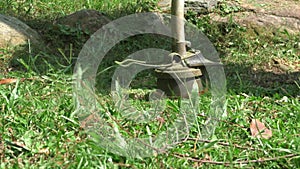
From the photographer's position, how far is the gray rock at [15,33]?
504cm

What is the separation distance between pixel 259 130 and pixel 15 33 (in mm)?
2856

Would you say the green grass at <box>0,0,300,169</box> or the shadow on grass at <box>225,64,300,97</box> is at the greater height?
the green grass at <box>0,0,300,169</box>

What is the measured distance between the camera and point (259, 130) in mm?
3041

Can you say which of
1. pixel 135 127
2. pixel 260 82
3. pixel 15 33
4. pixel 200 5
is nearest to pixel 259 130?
pixel 135 127

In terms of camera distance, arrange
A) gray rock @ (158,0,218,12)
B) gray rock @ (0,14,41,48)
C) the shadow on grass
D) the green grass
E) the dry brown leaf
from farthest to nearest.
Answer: gray rock @ (158,0,218,12) → gray rock @ (0,14,41,48) → the shadow on grass → the dry brown leaf → the green grass

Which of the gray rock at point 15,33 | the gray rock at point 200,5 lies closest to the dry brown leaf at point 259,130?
the gray rock at point 15,33

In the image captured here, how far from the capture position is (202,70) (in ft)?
14.1

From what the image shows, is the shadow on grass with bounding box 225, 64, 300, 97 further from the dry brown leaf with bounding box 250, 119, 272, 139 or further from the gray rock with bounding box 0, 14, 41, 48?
the gray rock with bounding box 0, 14, 41, 48

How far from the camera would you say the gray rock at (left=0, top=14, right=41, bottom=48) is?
5.04 m

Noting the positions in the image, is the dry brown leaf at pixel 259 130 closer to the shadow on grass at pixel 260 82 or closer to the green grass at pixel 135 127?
the green grass at pixel 135 127

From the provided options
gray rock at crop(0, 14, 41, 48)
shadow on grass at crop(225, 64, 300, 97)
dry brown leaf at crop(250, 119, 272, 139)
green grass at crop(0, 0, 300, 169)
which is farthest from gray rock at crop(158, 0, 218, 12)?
dry brown leaf at crop(250, 119, 272, 139)

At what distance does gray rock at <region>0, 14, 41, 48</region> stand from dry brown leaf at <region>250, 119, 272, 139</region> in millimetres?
2566

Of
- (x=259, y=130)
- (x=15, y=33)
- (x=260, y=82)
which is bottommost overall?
(x=260, y=82)

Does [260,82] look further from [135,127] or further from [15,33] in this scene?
[15,33]
